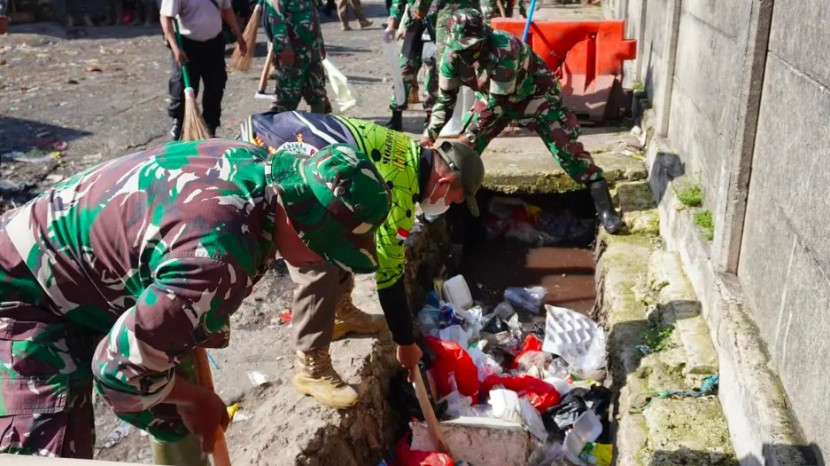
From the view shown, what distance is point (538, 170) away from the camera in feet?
19.2

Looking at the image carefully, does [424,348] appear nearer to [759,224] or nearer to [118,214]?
[759,224]

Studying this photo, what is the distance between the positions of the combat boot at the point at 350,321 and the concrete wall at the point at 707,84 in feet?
6.08

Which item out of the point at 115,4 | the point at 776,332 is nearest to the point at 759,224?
the point at 776,332

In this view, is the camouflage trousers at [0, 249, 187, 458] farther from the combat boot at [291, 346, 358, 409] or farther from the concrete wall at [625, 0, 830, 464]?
the concrete wall at [625, 0, 830, 464]

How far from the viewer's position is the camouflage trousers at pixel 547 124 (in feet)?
16.9

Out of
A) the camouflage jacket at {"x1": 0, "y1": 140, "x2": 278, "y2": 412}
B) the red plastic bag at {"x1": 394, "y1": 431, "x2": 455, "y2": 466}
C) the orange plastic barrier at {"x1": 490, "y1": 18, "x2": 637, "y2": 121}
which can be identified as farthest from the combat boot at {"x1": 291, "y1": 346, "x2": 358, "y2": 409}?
the orange plastic barrier at {"x1": 490, "y1": 18, "x2": 637, "y2": 121}

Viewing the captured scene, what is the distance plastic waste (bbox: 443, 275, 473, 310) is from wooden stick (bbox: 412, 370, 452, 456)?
5.26 feet

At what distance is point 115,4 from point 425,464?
14683 mm

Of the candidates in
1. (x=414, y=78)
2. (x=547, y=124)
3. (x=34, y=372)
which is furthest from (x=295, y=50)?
(x=34, y=372)

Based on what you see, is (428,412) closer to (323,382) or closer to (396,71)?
(323,382)

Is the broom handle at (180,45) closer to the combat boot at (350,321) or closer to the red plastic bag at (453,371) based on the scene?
the combat boot at (350,321)

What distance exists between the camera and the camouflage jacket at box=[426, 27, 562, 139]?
4.85 metres

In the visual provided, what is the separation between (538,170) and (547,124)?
75 centimetres

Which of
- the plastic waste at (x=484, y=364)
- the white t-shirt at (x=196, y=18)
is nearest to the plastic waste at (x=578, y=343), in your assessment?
the plastic waste at (x=484, y=364)
